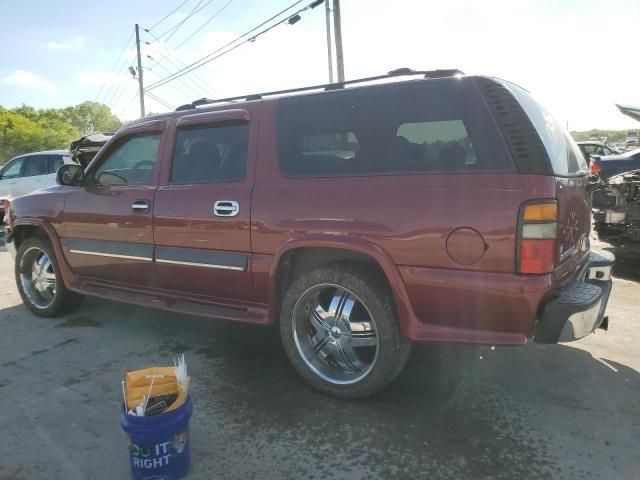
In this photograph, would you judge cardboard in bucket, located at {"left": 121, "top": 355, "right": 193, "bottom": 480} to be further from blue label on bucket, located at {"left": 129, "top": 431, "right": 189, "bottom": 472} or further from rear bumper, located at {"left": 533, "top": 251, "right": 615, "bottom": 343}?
rear bumper, located at {"left": 533, "top": 251, "right": 615, "bottom": 343}

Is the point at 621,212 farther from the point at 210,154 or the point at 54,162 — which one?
the point at 54,162

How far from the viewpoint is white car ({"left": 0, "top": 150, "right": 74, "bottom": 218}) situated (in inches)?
457

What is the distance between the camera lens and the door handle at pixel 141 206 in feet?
12.5

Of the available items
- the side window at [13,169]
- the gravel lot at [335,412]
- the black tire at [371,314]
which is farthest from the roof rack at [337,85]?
the side window at [13,169]

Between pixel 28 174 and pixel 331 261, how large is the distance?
1134 centimetres

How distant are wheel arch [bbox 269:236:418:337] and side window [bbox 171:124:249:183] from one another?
2.15 feet

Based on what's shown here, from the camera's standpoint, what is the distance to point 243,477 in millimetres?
2371

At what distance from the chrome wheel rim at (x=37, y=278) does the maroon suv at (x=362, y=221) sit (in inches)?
40.1

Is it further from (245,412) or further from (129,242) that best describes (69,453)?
(129,242)

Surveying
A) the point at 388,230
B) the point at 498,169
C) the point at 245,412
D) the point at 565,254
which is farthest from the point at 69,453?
the point at 565,254

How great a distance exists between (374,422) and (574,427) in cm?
109

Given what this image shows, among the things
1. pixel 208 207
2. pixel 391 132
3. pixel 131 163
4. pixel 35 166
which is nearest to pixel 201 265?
pixel 208 207

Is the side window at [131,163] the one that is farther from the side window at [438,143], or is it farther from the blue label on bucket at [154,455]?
the blue label on bucket at [154,455]

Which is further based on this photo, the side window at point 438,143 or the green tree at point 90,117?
the green tree at point 90,117
